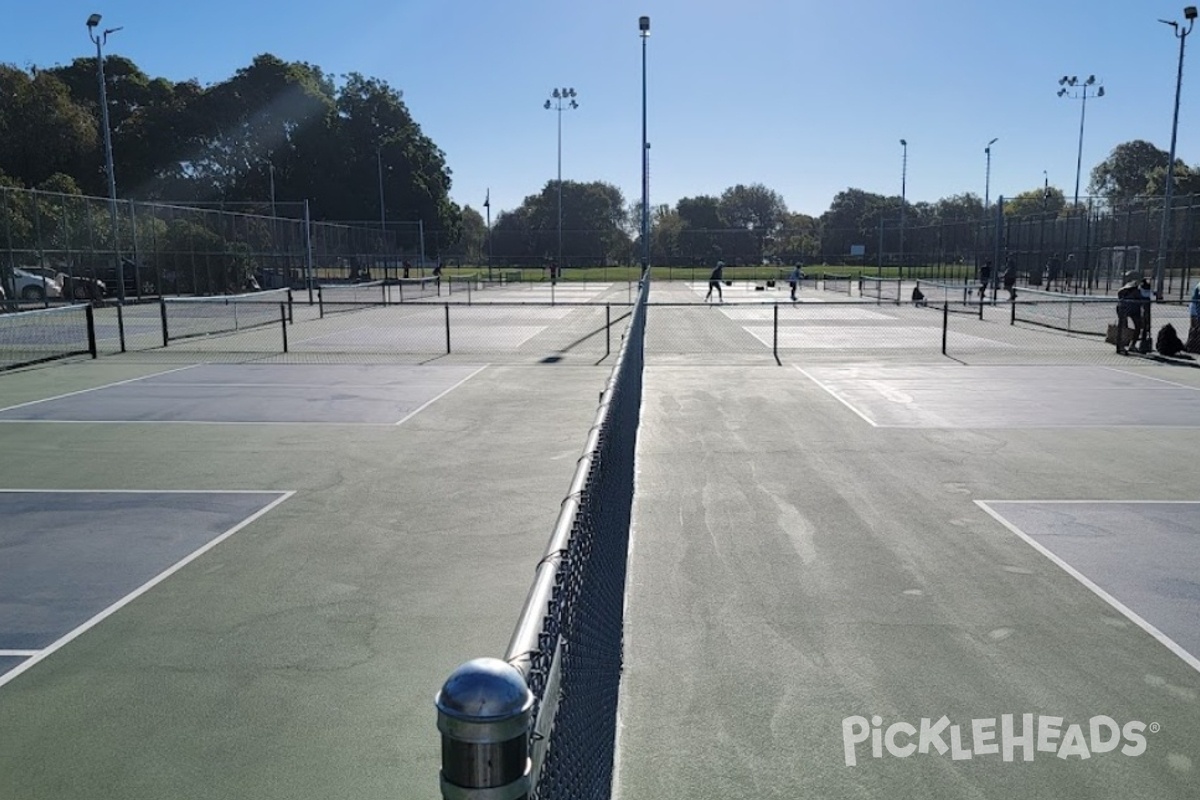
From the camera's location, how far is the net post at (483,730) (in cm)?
156

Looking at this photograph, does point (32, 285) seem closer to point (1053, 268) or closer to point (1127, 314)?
point (1127, 314)

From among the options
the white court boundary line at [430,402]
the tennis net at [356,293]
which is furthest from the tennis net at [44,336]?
the tennis net at [356,293]

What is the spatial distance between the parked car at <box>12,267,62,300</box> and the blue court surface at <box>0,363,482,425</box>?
20.7 m

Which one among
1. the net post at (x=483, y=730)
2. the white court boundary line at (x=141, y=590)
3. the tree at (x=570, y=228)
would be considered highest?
the tree at (x=570, y=228)

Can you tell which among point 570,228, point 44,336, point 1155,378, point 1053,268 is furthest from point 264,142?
point 1155,378

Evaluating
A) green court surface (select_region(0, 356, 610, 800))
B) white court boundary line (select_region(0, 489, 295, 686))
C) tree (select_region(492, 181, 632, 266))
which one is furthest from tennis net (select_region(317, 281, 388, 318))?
white court boundary line (select_region(0, 489, 295, 686))

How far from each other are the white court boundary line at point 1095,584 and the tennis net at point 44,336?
751 inches

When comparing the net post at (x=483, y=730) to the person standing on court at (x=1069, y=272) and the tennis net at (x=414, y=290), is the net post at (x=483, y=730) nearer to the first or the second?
the tennis net at (x=414, y=290)

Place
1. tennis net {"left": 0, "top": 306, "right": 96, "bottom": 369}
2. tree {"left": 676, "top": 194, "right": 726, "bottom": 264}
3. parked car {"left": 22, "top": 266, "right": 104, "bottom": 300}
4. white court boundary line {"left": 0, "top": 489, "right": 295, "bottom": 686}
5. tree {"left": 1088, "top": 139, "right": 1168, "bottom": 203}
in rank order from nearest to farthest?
1. white court boundary line {"left": 0, "top": 489, "right": 295, "bottom": 686}
2. tennis net {"left": 0, "top": 306, "right": 96, "bottom": 369}
3. parked car {"left": 22, "top": 266, "right": 104, "bottom": 300}
4. tree {"left": 676, "top": 194, "right": 726, "bottom": 264}
5. tree {"left": 1088, "top": 139, "right": 1168, "bottom": 203}

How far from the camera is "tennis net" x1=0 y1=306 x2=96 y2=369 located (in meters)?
20.4

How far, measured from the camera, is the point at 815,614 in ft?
20.0

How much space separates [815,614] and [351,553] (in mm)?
3664

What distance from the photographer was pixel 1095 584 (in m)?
6.63

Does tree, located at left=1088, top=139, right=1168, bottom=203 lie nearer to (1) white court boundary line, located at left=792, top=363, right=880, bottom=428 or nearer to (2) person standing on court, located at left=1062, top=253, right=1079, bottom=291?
(2) person standing on court, located at left=1062, top=253, right=1079, bottom=291
